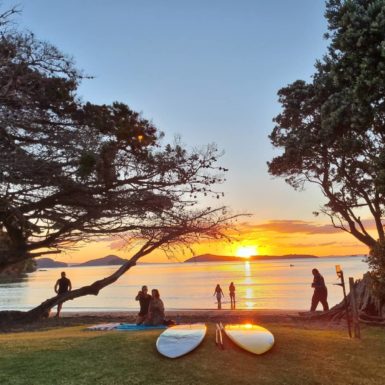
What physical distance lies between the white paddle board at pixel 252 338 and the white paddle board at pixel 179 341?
65cm

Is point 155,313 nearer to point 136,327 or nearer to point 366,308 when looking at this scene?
point 136,327

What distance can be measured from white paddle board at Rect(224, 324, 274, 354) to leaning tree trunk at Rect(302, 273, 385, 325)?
564cm

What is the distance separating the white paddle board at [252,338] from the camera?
9250 mm

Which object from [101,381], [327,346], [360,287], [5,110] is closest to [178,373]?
[101,381]

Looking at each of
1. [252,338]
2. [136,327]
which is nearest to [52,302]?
[136,327]

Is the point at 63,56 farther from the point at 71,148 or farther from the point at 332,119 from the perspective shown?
the point at 332,119

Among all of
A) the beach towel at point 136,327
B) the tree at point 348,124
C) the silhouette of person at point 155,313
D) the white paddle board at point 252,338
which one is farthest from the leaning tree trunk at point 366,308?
the beach towel at point 136,327

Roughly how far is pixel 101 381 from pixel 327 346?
4923 mm

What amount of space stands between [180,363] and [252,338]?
177cm

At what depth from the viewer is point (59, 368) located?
839 cm

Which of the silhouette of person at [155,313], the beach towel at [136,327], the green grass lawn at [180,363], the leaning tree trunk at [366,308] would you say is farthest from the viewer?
the leaning tree trunk at [366,308]

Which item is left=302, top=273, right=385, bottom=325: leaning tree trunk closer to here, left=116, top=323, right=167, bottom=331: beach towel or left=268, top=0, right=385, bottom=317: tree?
left=268, top=0, right=385, bottom=317: tree

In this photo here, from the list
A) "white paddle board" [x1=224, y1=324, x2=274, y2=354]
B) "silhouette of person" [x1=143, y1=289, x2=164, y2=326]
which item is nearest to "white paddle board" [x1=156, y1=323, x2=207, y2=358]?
"white paddle board" [x1=224, y1=324, x2=274, y2=354]

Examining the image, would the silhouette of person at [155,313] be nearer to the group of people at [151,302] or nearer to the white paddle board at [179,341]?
the group of people at [151,302]
